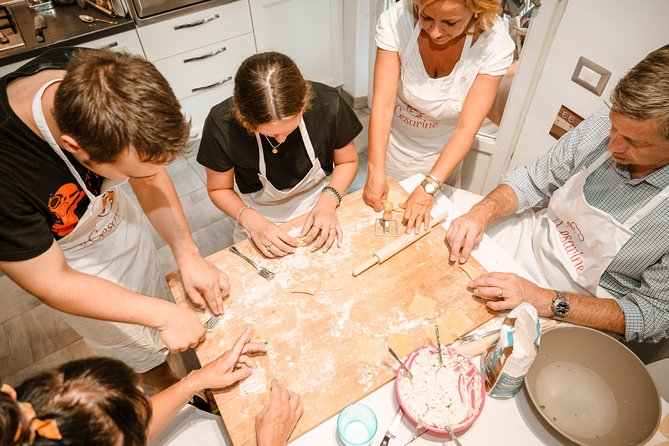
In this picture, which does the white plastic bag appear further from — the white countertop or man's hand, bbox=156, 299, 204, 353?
man's hand, bbox=156, 299, 204, 353

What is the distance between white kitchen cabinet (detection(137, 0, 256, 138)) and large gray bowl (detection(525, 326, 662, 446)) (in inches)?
115

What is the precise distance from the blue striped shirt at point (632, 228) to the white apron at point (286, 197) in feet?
3.31

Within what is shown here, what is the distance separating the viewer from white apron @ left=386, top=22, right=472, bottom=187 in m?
1.78

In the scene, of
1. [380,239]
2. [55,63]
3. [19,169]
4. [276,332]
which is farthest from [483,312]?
[55,63]

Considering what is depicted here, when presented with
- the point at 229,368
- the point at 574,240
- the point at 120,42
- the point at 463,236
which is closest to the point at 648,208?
the point at 574,240

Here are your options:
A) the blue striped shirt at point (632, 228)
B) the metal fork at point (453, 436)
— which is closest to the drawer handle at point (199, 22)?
the blue striped shirt at point (632, 228)

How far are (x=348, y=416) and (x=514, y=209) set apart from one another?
1098 millimetres

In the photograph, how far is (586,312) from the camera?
1342 mm

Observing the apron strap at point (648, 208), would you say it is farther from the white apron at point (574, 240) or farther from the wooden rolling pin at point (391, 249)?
the wooden rolling pin at point (391, 249)

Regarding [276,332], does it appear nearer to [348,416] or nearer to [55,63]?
[348,416]

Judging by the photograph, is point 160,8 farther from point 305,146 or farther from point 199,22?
point 305,146

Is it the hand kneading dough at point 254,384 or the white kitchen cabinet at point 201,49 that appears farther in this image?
the white kitchen cabinet at point 201,49

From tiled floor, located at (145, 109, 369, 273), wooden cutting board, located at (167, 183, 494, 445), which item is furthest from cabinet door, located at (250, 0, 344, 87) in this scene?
wooden cutting board, located at (167, 183, 494, 445)

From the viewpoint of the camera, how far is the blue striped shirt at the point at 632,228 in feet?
4.23
